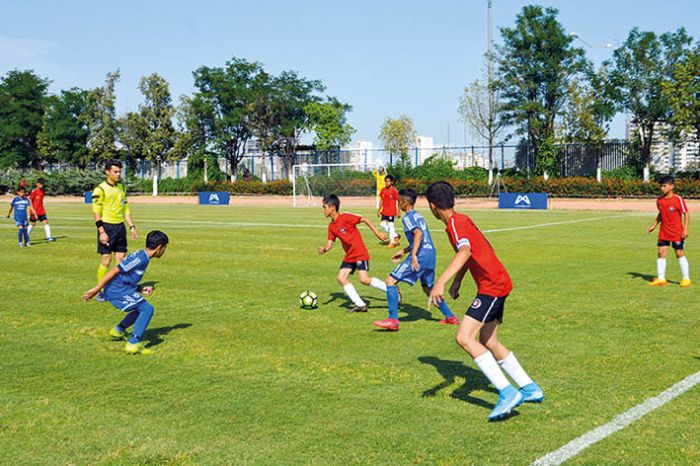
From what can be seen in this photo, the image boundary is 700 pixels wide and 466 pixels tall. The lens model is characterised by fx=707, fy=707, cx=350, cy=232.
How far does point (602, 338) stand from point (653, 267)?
7.43m

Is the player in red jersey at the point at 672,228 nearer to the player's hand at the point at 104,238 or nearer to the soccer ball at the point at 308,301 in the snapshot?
the soccer ball at the point at 308,301

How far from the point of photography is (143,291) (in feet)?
27.7

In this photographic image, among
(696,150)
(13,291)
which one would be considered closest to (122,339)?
(13,291)

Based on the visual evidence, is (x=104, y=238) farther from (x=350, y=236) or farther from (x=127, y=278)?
(x=350, y=236)

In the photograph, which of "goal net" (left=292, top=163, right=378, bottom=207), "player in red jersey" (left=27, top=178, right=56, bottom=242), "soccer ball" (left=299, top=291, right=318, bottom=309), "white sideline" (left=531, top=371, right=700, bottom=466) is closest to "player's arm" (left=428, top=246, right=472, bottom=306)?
"white sideline" (left=531, top=371, right=700, bottom=466)

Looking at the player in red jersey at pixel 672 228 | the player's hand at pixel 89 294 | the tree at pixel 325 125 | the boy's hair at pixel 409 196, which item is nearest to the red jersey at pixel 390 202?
the player in red jersey at pixel 672 228

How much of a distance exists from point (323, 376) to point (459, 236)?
89.0 inches

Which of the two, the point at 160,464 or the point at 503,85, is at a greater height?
the point at 503,85

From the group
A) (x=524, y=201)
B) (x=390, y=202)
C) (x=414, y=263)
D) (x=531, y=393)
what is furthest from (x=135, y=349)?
(x=524, y=201)

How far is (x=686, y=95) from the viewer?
1806 inches

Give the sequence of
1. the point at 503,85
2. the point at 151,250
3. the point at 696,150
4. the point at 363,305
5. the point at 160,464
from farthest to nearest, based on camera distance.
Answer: the point at 503,85 < the point at 696,150 < the point at 363,305 < the point at 151,250 < the point at 160,464

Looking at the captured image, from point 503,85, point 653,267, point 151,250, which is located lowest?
point 653,267

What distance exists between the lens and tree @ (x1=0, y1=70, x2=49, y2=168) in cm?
8175

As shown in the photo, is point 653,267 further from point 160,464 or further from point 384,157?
point 384,157
